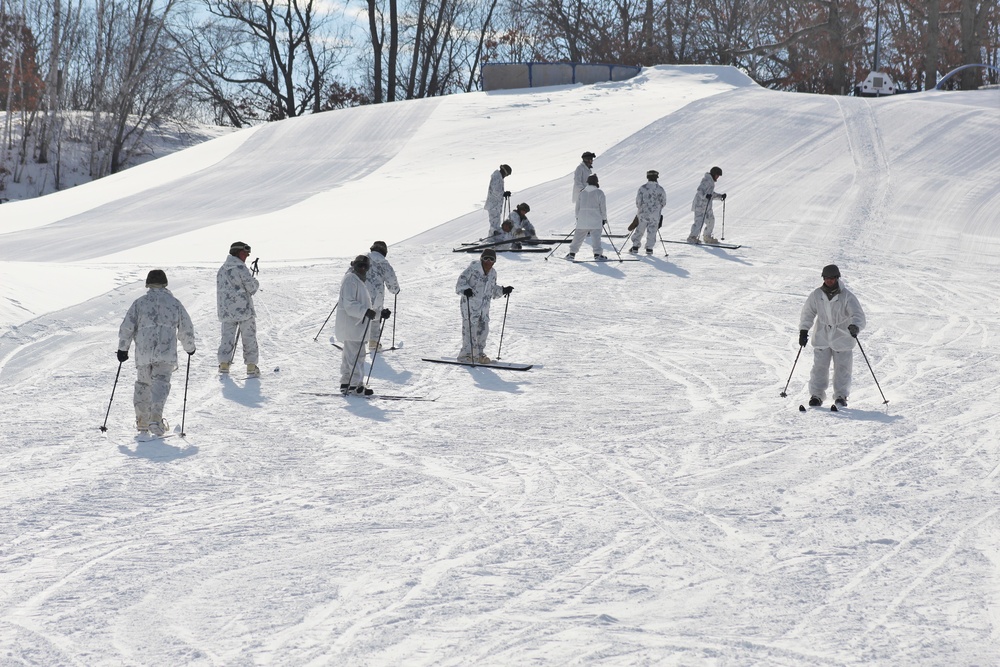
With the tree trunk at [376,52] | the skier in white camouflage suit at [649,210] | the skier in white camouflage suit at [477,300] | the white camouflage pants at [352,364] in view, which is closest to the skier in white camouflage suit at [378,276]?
the skier in white camouflage suit at [477,300]

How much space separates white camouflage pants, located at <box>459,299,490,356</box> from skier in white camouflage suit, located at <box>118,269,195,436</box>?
3.68 m

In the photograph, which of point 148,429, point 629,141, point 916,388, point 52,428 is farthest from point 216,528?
point 629,141

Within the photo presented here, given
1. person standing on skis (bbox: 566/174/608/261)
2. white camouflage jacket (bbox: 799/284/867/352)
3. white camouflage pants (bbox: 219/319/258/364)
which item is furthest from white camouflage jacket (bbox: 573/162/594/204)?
white camouflage jacket (bbox: 799/284/867/352)

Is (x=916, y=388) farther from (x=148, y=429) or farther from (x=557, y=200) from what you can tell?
(x=557, y=200)

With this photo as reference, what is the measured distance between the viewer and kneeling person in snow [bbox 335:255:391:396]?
10867mm

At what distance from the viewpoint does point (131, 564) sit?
21.5 ft

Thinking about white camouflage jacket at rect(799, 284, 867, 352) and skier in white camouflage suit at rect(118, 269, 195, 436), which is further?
white camouflage jacket at rect(799, 284, 867, 352)

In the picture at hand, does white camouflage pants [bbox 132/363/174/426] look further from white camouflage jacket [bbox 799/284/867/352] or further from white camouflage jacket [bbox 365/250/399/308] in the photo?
white camouflage jacket [bbox 799/284/867/352]

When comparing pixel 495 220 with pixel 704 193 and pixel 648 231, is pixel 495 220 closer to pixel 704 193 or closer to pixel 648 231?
pixel 648 231

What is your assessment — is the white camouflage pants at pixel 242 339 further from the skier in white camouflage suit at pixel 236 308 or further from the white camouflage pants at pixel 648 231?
the white camouflage pants at pixel 648 231

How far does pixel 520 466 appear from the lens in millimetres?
8703

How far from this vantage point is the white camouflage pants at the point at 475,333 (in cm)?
1233

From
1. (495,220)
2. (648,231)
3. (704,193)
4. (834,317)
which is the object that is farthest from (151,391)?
(704,193)

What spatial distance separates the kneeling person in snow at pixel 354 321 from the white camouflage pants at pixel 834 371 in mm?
3986
